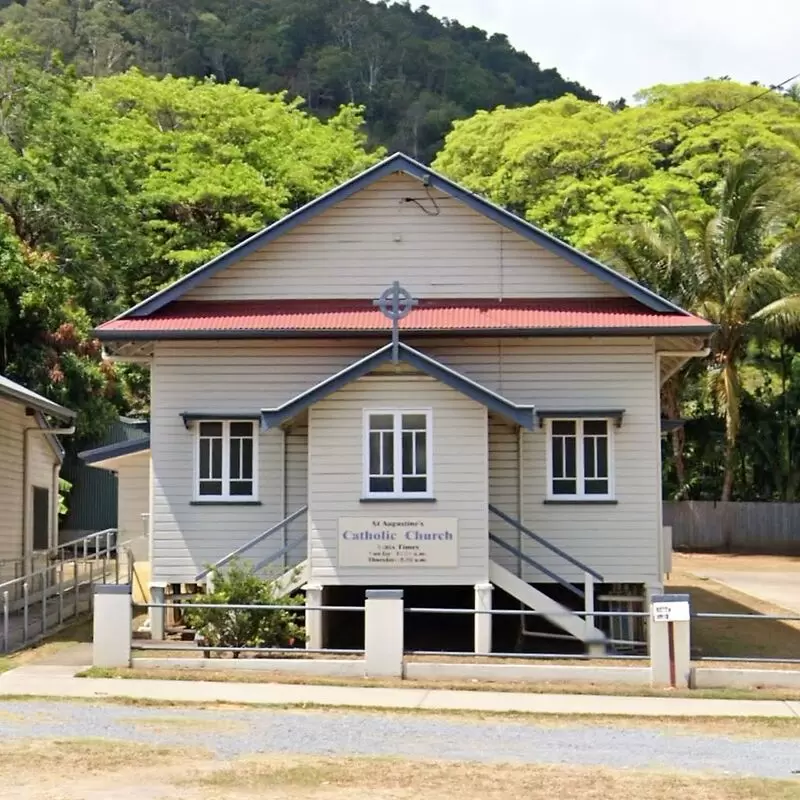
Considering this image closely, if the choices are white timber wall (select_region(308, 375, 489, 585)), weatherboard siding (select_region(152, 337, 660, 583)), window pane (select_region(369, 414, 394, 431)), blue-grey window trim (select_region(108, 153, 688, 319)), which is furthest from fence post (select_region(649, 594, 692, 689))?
blue-grey window trim (select_region(108, 153, 688, 319))

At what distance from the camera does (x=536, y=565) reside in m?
22.3

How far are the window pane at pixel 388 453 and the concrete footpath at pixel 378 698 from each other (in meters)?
4.42

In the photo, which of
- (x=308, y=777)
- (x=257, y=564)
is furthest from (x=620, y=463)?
(x=308, y=777)

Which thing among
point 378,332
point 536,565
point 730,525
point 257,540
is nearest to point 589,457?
point 536,565

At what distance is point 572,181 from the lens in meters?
57.3

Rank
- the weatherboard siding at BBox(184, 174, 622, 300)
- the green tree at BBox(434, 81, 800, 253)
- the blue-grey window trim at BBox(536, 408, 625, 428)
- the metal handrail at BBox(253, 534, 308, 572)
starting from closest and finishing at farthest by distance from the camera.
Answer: the metal handrail at BBox(253, 534, 308, 572) → the blue-grey window trim at BBox(536, 408, 625, 428) → the weatherboard siding at BBox(184, 174, 622, 300) → the green tree at BBox(434, 81, 800, 253)

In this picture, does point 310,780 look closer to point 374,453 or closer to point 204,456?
point 374,453

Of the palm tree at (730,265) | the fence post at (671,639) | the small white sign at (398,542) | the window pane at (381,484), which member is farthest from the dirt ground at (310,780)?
the palm tree at (730,265)

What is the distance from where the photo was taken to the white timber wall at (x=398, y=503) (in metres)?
21.9

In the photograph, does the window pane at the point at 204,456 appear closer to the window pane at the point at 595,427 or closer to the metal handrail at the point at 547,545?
the metal handrail at the point at 547,545

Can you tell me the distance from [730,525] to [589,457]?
26.1m

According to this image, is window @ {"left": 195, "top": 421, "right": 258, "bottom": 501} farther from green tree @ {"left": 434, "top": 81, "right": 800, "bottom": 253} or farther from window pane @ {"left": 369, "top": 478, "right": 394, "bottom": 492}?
green tree @ {"left": 434, "top": 81, "right": 800, "bottom": 253}

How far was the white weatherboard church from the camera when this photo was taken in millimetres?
21938

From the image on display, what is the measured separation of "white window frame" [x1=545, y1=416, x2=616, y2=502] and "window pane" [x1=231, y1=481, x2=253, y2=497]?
184 inches
